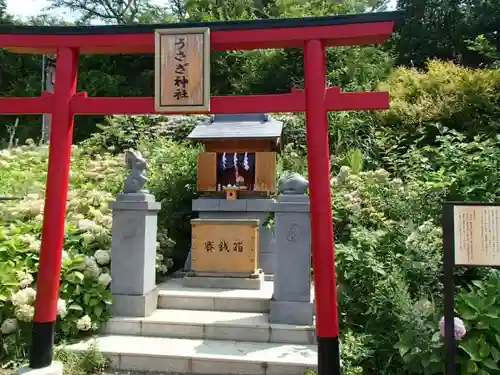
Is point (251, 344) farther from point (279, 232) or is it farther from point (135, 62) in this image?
point (135, 62)

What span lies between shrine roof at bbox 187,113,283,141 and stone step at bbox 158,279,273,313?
256cm

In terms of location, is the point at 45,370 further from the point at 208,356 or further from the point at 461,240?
the point at 461,240

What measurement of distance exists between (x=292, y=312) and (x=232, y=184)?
3188 mm

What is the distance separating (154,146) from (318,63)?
7693 mm

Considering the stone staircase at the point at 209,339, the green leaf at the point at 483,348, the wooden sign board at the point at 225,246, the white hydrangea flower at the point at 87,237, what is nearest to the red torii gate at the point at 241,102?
the stone staircase at the point at 209,339

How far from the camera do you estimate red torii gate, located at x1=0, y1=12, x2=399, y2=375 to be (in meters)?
3.63

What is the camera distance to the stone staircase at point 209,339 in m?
4.30

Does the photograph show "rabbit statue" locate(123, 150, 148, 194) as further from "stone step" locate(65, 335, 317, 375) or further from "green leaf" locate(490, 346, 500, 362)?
"green leaf" locate(490, 346, 500, 362)

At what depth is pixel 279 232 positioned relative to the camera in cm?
502

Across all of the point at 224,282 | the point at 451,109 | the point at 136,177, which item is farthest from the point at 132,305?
the point at 451,109

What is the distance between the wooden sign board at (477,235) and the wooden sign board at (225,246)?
336cm

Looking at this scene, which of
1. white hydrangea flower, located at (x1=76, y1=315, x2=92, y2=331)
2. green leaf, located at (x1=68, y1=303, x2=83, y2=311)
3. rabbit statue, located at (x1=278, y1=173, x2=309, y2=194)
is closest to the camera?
white hydrangea flower, located at (x1=76, y1=315, x2=92, y2=331)

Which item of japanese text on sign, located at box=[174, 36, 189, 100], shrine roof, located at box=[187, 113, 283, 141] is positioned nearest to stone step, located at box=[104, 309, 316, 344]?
japanese text on sign, located at box=[174, 36, 189, 100]

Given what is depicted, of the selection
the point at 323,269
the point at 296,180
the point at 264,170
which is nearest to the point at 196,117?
the point at 264,170
